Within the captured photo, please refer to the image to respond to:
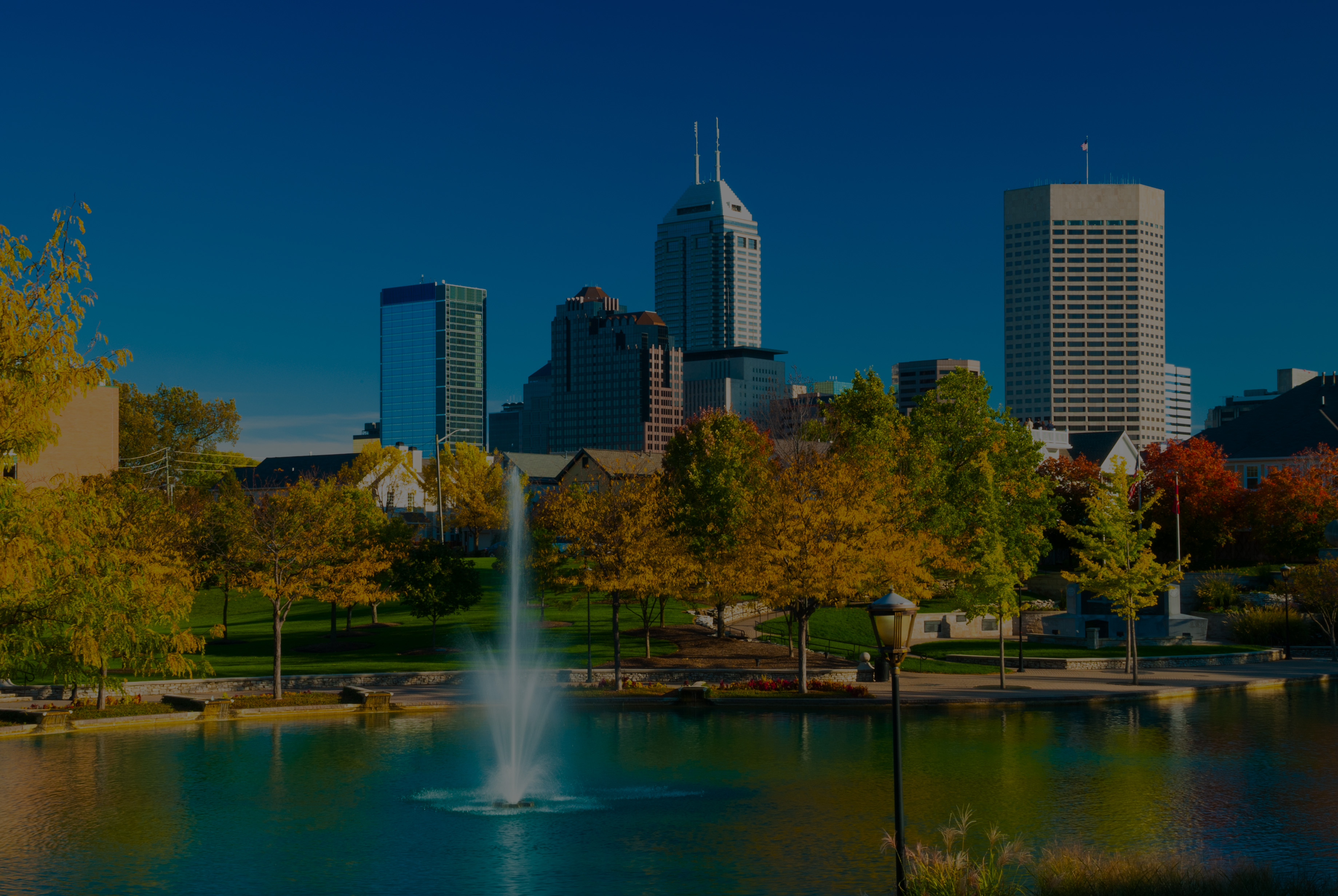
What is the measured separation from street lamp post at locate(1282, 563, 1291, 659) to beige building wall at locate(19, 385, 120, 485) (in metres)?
57.3

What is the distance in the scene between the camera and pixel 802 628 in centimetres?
4197

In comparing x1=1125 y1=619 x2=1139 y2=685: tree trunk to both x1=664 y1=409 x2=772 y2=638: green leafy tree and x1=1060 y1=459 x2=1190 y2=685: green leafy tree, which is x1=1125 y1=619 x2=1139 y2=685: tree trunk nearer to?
x1=1060 y1=459 x2=1190 y2=685: green leafy tree

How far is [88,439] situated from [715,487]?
33037 millimetres

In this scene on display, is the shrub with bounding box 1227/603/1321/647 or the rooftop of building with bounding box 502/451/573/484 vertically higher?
the rooftop of building with bounding box 502/451/573/484

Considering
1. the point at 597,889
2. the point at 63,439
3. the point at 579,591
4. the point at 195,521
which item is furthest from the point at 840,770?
the point at 63,439

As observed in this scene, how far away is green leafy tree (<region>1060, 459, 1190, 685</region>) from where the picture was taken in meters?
46.5

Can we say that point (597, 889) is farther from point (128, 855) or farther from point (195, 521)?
point (195, 521)

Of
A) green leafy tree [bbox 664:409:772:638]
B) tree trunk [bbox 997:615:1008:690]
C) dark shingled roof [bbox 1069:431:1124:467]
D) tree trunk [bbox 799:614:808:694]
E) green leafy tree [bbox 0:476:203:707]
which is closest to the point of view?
green leafy tree [bbox 0:476:203:707]

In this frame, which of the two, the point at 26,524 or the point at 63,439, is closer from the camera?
the point at 26,524

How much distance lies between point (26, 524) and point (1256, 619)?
5992 cm

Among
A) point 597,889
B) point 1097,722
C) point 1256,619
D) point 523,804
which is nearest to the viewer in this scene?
point 597,889

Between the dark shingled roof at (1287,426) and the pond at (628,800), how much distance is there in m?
67.1

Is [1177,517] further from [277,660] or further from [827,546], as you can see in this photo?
[277,660]

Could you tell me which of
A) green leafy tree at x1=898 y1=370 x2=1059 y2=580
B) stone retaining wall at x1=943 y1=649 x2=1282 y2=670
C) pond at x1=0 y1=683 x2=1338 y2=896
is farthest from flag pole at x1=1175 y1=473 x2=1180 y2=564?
pond at x1=0 y1=683 x2=1338 y2=896
